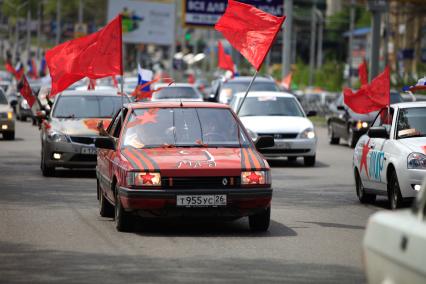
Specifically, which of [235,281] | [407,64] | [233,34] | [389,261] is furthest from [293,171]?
[407,64]

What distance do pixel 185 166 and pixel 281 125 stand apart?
13.2 m

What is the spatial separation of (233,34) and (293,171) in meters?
6.35

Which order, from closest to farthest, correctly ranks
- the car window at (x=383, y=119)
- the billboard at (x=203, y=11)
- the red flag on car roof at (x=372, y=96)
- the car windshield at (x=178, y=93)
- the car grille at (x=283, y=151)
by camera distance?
1. the car window at (x=383, y=119)
2. the red flag on car roof at (x=372, y=96)
3. the car grille at (x=283, y=151)
4. the car windshield at (x=178, y=93)
5. the billboard at (x=203, y=11)

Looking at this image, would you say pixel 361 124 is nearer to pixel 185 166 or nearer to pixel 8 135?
pixel 8 135

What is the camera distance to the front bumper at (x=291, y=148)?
25.5 metres

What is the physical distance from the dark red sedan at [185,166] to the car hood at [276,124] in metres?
11.3

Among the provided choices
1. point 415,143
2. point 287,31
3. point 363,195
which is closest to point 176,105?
point 415,143

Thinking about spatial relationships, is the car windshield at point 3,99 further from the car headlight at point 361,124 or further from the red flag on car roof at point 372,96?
the red flag on car roof at point 372,96

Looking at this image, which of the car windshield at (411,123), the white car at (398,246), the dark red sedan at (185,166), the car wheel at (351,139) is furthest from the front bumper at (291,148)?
the white car at (398,246)

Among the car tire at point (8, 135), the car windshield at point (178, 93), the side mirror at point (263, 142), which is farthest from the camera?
the car windshield at point (178, 93)

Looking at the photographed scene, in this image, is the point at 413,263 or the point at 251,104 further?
the point at 251,104

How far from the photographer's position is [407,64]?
Result: 95.8 m

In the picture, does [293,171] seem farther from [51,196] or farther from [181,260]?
[181,260]

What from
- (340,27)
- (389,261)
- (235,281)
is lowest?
(340,27)
